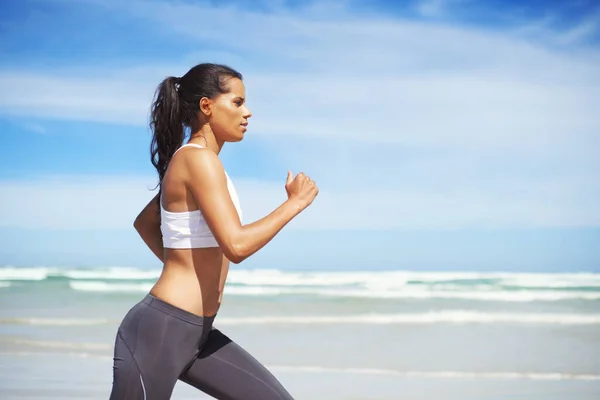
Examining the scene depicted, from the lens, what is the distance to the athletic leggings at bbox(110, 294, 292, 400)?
2367 millimetres

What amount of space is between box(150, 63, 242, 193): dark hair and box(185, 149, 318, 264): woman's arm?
29cm

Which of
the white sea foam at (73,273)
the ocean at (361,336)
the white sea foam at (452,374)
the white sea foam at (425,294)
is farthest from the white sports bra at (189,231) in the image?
the white sea foam at (73,273)

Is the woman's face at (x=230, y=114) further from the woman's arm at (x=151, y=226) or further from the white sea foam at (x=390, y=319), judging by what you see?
the white sea foam at (x=390, y=319)

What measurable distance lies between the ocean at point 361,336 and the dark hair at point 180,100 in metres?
3.46

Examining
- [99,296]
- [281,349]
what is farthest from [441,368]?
[99,296]

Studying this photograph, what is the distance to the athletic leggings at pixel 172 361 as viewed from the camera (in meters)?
2.37

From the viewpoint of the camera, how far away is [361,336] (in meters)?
9.37

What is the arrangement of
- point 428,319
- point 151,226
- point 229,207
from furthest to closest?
point 428,319
point 151,226
point 229,207

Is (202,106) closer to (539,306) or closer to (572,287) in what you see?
(539,306)

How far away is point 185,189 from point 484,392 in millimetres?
4442

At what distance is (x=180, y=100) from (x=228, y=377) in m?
0.95

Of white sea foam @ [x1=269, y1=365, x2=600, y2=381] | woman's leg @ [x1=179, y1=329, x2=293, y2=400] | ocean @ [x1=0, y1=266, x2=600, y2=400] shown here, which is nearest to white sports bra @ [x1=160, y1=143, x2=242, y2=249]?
woman's leg @ [x1=179, y1=329, x2=293, y2=400]

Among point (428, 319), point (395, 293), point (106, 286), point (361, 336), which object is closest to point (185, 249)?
point (361, 336)

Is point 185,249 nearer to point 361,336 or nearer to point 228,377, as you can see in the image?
point 228,377
